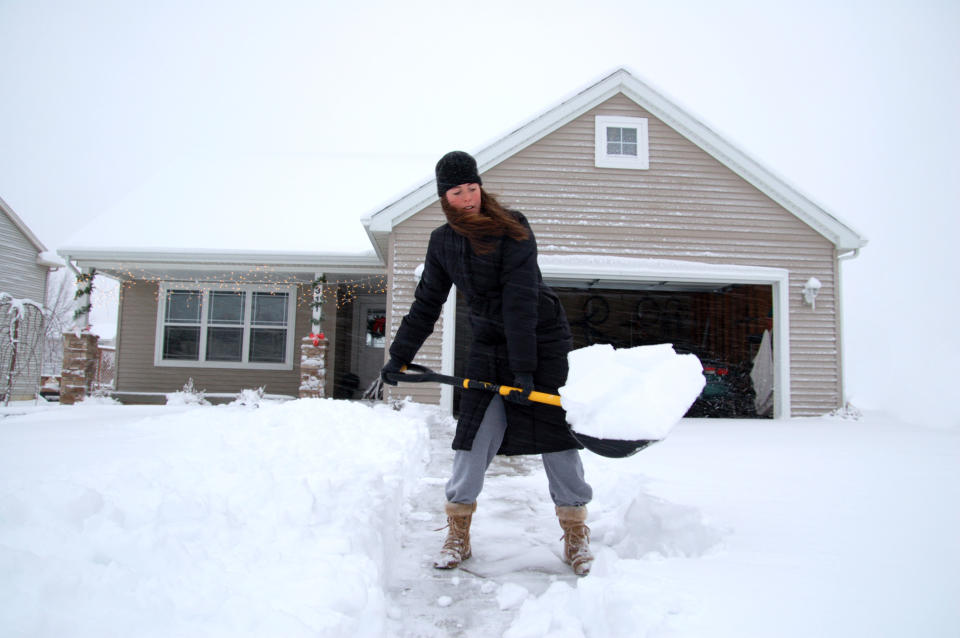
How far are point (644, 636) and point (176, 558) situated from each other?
135 centimetres

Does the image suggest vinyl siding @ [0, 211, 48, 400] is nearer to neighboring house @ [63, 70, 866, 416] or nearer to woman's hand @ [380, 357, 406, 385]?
neighboring house @ [63, 70, 866, 416]

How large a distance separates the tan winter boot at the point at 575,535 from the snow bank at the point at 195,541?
793 millimetres

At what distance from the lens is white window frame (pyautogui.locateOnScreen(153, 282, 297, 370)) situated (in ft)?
36.7

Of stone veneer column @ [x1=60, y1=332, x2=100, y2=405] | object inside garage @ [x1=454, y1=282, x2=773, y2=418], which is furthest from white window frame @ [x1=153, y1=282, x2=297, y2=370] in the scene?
object inside garage @ [x1=454, y1=282, x2=773, y2=418]

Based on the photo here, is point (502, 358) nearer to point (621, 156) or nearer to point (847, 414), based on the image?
point (621, 156)

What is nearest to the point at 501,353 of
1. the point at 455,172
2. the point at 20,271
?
the point at 455,172

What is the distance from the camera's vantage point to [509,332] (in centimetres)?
242

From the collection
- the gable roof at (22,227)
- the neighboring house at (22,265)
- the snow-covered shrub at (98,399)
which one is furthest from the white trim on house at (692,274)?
the gable roof at (22,227)

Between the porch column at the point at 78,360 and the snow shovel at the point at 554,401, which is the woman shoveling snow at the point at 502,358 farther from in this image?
the porch column at the point at 78,360

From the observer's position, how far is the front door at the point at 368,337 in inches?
502

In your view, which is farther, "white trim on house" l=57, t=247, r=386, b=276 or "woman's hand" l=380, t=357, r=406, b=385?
"white trim on house" l=57, t=247, r=386, b=276

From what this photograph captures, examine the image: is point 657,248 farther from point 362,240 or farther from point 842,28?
point 842,28

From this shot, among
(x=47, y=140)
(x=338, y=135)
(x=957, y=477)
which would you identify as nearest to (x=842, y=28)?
(x=338, y=135)

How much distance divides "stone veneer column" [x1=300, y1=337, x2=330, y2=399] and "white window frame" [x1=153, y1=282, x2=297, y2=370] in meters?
2.14
